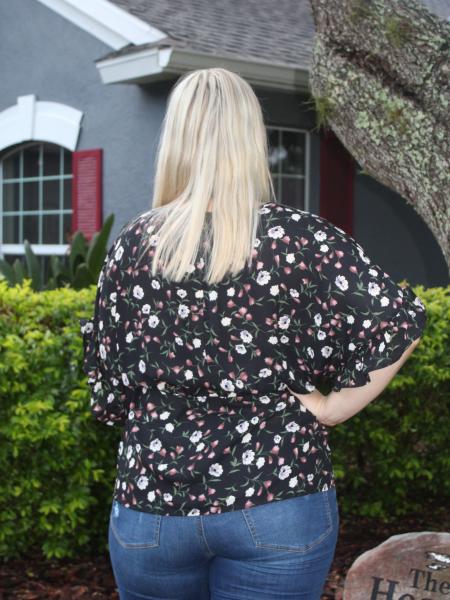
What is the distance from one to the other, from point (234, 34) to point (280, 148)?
4.13 feet

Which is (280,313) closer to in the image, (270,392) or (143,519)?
(270,392)

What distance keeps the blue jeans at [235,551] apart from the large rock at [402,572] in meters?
1.21

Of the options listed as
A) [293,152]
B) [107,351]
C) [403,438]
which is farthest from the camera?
[293,152]

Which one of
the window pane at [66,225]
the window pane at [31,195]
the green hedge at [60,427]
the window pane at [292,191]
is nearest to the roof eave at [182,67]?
the window pane at [292,191]

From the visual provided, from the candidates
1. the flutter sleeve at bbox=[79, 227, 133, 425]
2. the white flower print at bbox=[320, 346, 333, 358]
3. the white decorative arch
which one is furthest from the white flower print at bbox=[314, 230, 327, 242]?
the white decorative arch

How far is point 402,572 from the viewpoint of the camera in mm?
3164

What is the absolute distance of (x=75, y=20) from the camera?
9562 millimetres

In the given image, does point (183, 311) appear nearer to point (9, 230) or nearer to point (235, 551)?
point (235, 551)

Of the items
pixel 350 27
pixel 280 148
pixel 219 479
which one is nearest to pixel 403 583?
pixel 219 479

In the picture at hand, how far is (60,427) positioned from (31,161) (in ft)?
23.9

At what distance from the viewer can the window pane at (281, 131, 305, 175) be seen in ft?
31.3

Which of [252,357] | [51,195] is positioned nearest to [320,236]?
[252,357]

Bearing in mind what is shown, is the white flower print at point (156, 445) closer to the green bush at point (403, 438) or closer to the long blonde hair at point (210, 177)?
the long blonde hair at point (210, 177)

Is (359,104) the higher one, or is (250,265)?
(359,104)
